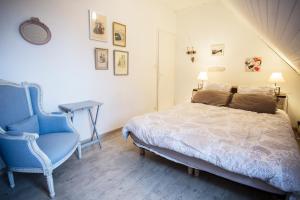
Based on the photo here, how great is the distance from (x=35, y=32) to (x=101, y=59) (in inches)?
39.5

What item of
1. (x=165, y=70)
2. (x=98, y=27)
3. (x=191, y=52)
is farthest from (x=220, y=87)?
(x=98, y=27)

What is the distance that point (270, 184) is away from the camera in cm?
136

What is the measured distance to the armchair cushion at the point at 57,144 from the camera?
1716 mm

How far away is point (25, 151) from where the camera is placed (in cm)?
161

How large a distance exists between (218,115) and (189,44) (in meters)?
2.48

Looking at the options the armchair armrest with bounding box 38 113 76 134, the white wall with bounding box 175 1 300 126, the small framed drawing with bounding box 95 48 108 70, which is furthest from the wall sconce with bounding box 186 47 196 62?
the armchair armrest with bounding box 38 113 76 134

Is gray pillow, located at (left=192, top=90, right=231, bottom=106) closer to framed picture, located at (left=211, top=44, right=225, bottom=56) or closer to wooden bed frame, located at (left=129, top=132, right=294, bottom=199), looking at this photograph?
framed picture, located at (left=211, top=44, right=225, bottom=56)

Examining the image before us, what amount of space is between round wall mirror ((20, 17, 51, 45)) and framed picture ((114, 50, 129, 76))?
3.83 feet

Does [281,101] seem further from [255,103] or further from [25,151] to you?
[25,151]

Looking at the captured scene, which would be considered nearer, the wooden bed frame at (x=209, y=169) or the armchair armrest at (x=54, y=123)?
the wooden bed frame at (x=209, y=169)

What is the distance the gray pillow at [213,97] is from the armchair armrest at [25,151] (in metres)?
2.69

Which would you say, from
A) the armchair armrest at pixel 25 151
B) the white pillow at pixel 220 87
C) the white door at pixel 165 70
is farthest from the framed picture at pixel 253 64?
the armchair armrest at pixel 25 151

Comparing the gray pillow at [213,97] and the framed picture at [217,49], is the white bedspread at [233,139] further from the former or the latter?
the framed picture at [217,49]

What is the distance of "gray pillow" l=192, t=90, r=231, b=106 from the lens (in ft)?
10.6
